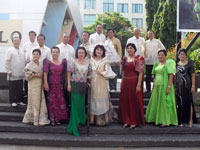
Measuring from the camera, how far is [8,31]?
7.09 metres

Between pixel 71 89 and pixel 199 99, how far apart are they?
3.31 m

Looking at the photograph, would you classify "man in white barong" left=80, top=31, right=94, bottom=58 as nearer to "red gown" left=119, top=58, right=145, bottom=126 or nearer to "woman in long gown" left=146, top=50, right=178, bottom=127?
"red gown" left=119, top=58, right=145, bottom=126

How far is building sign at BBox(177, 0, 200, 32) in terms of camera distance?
4.82 meters

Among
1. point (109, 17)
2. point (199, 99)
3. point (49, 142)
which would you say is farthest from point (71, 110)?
point (109, 17)

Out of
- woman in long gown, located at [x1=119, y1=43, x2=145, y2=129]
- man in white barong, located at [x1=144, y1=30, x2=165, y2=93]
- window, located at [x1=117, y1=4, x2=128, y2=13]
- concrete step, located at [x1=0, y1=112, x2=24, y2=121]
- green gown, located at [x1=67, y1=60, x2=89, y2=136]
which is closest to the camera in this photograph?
green gown, located at [x1=67, y1=60, x2=89, y2=136]

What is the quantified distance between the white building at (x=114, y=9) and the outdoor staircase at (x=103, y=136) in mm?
34675

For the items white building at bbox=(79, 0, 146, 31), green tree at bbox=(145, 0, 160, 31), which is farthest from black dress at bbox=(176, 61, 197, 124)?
white building at bbox=(79, 0, 146, 31)

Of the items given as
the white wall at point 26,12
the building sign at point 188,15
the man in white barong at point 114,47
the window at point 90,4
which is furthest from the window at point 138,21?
the building sign at point 188,15

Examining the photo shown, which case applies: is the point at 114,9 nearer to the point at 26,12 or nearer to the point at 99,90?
the point at 26,12

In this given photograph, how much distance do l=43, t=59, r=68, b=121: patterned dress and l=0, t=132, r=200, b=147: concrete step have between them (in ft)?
1.46

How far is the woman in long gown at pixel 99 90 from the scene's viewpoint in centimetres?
430

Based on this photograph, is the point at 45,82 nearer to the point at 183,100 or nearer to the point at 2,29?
the point at 183,100

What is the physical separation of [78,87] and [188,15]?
2925 mm

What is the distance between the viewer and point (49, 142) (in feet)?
13.1
